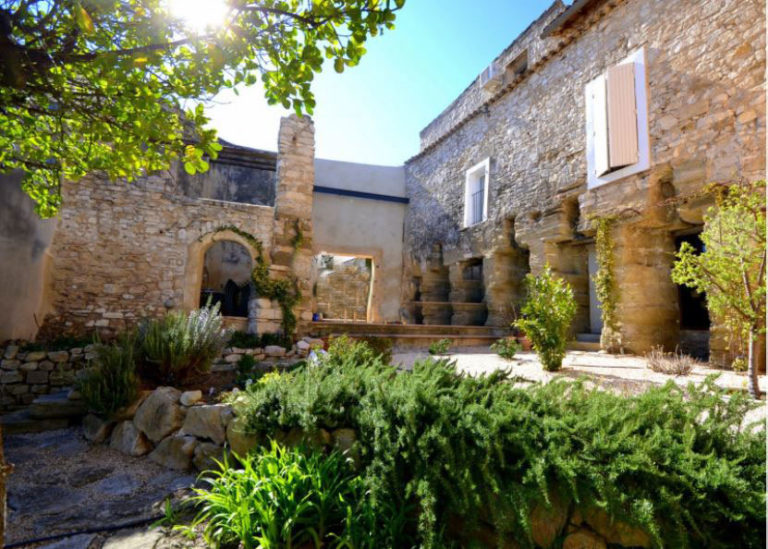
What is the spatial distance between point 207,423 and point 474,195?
31.5ft

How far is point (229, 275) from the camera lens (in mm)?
12078

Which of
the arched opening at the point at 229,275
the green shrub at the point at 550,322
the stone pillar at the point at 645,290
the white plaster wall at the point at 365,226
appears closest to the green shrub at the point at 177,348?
the green shrub at the point at 550,322

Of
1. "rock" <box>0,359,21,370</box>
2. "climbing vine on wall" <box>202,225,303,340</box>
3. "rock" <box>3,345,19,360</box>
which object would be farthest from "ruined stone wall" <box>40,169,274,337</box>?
"rock" <box>0,359,21,370</box>

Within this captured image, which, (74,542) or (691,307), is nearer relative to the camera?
(74,542)

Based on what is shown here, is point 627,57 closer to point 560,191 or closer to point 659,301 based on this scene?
point 560,191

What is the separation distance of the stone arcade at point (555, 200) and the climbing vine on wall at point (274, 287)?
83 mm

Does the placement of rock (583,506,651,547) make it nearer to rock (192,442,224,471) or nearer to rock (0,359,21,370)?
rock (192,442,224,471)

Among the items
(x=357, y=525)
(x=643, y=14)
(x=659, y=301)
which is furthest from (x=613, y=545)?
(x=643, y=14)

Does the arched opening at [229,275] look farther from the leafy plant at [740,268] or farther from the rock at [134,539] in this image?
the leafy plant at [740,268]

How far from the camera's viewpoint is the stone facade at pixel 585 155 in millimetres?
5566

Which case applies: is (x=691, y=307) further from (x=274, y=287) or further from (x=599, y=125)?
(x=274, y=287)

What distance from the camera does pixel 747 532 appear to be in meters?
1.94

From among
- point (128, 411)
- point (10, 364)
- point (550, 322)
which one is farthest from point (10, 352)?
point (550, 322)

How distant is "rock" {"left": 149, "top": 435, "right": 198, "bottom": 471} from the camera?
3.76 m
